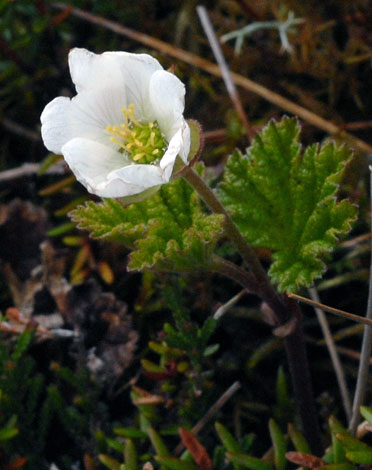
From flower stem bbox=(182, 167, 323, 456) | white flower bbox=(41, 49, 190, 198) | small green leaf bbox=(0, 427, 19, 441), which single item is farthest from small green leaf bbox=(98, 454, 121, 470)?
white flower bbox=(41, 49, 190, 198)

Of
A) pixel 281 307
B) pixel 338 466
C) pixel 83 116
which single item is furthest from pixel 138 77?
pixel 338 466

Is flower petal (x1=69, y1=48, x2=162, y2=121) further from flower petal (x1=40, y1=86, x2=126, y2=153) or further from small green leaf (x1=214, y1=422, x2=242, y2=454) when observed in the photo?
small green leaf (x1=214, y1=422, x2=242, y2=454)

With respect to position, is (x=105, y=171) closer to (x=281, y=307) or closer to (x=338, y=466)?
(x=281, y=307)

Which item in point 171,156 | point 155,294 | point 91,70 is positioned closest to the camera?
point 171,156

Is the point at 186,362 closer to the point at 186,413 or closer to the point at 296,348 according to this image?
the point at 186,413

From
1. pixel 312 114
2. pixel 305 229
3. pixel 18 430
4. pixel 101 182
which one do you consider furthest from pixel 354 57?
pixel 18 430
